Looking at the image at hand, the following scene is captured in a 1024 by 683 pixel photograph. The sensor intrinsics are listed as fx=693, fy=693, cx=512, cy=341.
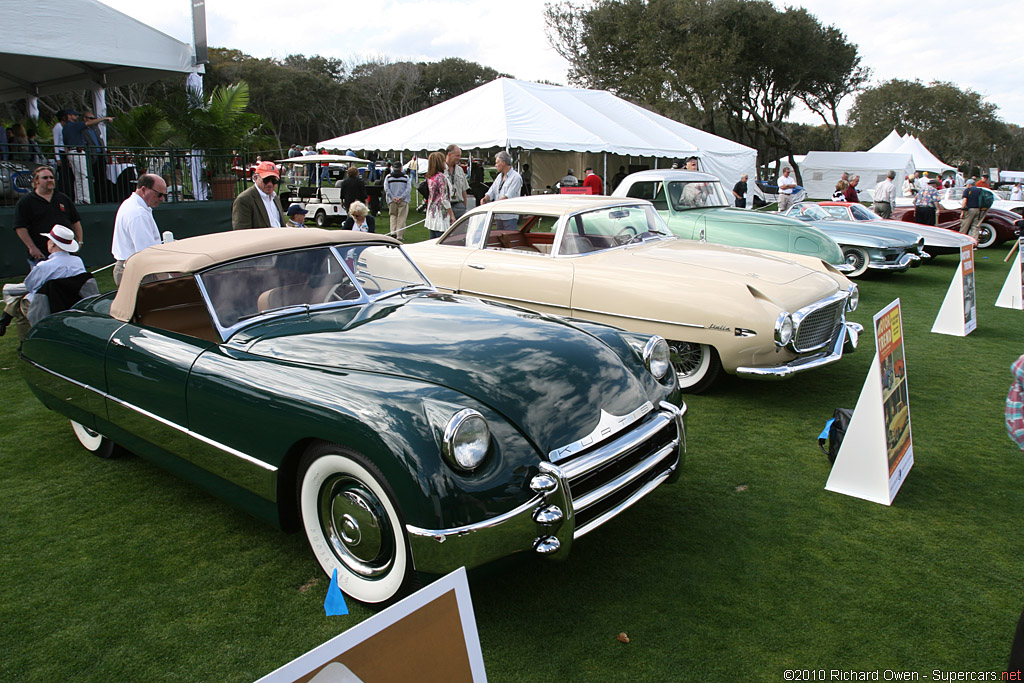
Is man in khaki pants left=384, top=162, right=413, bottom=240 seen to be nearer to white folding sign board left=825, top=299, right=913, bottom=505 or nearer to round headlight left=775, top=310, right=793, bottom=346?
round headlight left=775, top=310, right=793, bottom=346

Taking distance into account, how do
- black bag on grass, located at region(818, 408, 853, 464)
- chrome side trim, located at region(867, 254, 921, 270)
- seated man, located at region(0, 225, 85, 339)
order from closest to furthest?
black bag on grass, located at region(818, 408, 853, 464)
seated man, located at region(0, 225, 85, 339)
chrome side trim, located at region(867, 254, 921, 270)

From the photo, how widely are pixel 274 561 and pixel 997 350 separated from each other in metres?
7.71

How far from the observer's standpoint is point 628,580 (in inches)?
126

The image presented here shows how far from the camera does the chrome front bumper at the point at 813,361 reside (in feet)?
17.4

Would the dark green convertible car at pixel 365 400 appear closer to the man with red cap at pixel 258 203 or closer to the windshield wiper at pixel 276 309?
the windshield wiper at pixel 276 309

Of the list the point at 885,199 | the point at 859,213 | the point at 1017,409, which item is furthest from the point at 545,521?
the point at 885,199

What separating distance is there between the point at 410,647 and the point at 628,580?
1.93 metres

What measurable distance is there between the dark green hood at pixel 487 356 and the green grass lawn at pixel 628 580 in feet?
2.12

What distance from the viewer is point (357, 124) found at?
63.3 meters

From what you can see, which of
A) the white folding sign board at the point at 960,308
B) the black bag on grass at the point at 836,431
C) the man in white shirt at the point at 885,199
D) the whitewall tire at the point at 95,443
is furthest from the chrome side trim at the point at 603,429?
the man in white shirt at the point at 885,199

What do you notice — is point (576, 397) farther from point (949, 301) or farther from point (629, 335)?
point (949, 301)

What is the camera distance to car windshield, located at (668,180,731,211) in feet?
33.6

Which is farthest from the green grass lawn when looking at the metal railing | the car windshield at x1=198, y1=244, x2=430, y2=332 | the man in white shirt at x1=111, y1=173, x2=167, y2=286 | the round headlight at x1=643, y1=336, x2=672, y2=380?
the metal railing

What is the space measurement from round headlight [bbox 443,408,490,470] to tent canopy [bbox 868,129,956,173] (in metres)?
43.3
